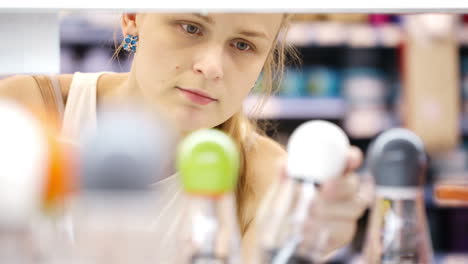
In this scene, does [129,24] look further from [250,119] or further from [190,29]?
[250,119]

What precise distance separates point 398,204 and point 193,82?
14.5 inches

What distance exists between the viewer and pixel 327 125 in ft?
2.13

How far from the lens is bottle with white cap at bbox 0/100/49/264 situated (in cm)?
56

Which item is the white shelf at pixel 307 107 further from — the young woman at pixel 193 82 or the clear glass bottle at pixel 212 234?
the clear glass bottle at pixel 212 234

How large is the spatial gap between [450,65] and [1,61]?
113 inches

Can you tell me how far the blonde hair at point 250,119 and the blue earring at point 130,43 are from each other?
0.02 m

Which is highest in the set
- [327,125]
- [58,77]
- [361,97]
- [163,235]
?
[361,97]

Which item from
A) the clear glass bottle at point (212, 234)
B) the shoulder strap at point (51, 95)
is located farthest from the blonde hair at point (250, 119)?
the clear glass bottle at point (212, 234)

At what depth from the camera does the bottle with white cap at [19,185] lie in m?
0.56

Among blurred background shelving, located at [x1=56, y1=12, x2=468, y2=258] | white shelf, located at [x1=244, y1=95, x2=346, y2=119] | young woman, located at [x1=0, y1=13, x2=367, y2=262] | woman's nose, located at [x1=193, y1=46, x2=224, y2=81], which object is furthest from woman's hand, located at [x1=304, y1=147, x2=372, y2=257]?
blurred background shelving, located at [x1=56, y1=12, x2=468, y2=258]

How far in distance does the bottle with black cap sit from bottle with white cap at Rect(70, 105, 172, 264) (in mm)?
263
